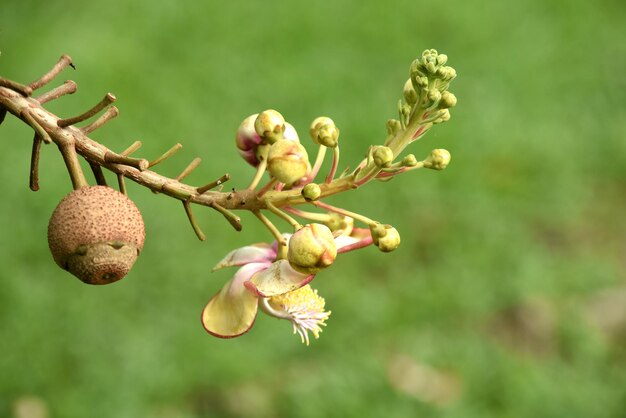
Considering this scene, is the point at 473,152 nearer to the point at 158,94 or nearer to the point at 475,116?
the point at 475,116

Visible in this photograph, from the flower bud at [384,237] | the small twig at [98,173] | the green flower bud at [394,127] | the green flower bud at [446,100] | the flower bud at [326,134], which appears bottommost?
the small twig at [98,173]

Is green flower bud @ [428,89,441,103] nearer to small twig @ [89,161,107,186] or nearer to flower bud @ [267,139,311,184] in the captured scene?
flower bud @ [267,139,311,184]

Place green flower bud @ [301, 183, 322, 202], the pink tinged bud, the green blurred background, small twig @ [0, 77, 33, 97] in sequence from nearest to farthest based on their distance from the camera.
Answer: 1. green flower bud @ [301, 183, 322, 202]
2. small twig @ [0, 77, 33, 97]
3. the pink tinged bud
4. the green blurred background

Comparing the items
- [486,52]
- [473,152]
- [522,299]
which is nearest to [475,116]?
[473,152]

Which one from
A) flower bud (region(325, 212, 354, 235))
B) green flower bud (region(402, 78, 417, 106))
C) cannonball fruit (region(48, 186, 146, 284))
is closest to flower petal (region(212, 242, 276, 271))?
flower bud (region(325, 212, 354, 235))

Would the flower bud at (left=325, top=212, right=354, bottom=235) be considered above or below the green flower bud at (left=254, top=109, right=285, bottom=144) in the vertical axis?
below

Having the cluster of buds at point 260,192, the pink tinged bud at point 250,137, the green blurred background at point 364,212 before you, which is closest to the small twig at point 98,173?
the cluster of buds at point 260,192

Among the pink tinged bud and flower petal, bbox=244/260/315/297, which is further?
the pink tinged bud

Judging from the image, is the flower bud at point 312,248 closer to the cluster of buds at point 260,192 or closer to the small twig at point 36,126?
the cluster of buds at point 260,192
